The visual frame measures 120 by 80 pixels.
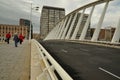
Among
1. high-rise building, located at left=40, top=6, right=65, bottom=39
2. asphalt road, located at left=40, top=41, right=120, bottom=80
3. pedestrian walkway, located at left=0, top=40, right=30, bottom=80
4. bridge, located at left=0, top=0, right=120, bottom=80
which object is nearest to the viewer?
bridge, located at left=0, top=0, right=120, bottom=80

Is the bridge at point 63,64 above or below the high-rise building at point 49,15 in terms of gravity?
below

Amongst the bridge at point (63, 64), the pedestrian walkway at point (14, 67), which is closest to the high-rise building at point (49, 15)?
the bridge at point (63, 64)

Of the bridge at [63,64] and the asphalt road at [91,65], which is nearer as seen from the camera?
the bridge at [63,64]

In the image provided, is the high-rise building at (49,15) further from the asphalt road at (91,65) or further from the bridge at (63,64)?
the asphalt road at (91,65)

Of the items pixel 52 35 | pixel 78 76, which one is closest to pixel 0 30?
pixel 52 35

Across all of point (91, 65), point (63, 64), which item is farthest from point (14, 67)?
point (91, 65)

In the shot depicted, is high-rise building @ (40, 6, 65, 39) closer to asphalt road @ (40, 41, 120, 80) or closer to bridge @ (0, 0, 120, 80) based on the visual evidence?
bridge @ (0, 0, 120, 80)

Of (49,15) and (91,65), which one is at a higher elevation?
(49,15)

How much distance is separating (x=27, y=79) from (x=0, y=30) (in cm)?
15109

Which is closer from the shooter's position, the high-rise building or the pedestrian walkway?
the pedestrian walkway

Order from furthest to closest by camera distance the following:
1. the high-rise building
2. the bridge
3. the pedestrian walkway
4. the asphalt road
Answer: the high-rise building < the asphalt road < the pedestrian walkway < the bridge

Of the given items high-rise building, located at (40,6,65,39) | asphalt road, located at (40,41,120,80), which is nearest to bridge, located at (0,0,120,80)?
→ asphalt road, located at (40,41,120,80)

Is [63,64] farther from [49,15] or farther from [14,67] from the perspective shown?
[49,15]

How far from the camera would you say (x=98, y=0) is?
106ft
